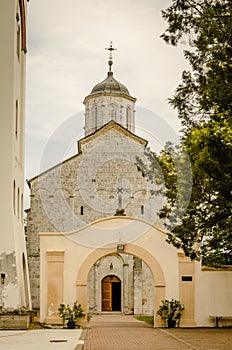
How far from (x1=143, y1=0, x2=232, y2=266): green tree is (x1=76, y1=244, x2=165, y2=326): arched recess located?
21.2 feet

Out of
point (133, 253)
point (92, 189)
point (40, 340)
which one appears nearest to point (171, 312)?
point (133, 253)

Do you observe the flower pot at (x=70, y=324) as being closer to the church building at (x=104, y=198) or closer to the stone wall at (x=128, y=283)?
the church building at (x=104, y=198)

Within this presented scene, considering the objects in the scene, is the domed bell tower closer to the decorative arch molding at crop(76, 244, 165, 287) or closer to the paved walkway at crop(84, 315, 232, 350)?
the decorative arch molding at crop(76, 244, 165, 287)

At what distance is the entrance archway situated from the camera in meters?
46.5

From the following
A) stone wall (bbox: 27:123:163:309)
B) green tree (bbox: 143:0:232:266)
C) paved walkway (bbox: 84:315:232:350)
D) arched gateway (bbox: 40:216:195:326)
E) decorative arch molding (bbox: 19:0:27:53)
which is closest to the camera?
green tree (bbox: 143:0:232:266)

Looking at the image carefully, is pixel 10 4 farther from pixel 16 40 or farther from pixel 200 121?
pixel 200 121

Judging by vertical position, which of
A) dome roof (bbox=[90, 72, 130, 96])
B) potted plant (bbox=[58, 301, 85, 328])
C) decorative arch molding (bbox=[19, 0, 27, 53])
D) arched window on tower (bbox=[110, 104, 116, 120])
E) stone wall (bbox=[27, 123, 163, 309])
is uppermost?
dome roof (bbox=[90, 72, 130, 96])

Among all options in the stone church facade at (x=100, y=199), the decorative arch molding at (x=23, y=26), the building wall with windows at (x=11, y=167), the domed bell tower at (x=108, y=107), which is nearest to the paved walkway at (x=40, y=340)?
the building wall with windows at (x=11, y=167)

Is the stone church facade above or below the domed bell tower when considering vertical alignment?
below

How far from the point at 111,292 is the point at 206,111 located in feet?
103

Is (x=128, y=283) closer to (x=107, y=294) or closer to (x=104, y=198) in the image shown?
(x=107, y=294)

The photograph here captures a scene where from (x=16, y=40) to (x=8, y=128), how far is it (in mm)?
4121

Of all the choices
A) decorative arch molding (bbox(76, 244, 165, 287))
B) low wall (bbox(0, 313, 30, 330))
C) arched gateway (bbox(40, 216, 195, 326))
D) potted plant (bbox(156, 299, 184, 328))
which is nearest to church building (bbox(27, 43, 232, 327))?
arched gateway (bbox(40, 216, 195, 326))

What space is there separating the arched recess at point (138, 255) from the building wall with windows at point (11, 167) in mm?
2268
